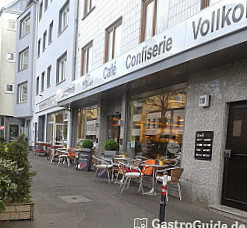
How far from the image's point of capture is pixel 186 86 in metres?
7.90

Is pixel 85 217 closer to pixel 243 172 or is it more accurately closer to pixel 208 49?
pixel 243 172

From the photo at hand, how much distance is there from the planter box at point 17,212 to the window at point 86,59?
9.41 m

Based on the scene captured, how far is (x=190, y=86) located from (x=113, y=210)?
11.5 feet

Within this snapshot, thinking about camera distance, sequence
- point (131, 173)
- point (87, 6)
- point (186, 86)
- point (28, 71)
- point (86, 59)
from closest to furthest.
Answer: point (131, 173), point (186, 86), point (86, 59), point (87, 6), point (28, 71)

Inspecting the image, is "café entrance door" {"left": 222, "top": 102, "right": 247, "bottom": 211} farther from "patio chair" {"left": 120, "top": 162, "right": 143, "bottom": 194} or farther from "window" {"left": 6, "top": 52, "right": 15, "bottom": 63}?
"window" {"left": 6, "top": 52, "right": 15, "bottom": 63}

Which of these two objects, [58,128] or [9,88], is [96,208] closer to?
[58,128]

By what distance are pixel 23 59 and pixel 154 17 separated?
21622 millimetres

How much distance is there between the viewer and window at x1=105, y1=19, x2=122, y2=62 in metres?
11.1

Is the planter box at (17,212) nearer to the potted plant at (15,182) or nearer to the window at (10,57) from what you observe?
the potted plant at (15,182)

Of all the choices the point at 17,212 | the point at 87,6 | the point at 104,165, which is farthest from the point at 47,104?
the point at 17,212

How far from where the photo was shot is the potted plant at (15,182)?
456 cm

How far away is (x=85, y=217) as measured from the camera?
5.26 meters

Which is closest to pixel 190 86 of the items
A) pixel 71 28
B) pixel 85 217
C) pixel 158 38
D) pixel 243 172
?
pixel 158 38

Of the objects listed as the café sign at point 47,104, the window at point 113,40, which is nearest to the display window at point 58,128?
the café sign at point 47,104
